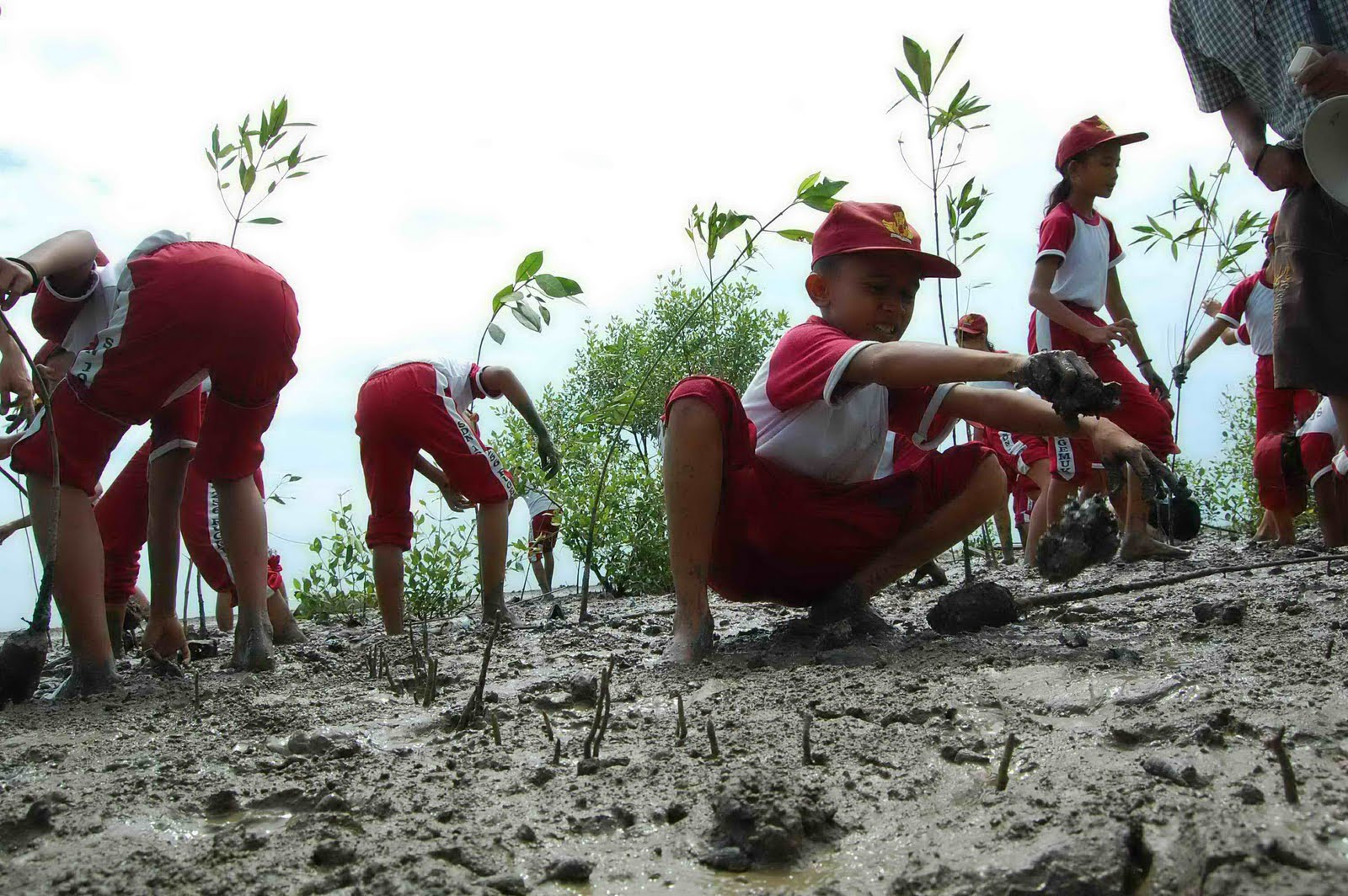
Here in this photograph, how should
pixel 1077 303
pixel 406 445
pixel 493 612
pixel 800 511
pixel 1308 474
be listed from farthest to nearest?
1. pixel 1308 474
2. pixel 1077 303
3. pixel 406 445
4. pixel 493 612
5. pixel 800 511

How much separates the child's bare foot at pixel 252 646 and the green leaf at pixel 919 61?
10.9 feet

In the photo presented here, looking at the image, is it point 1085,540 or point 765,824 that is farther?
point 1085,540

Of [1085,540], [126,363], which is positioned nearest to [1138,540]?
[1085,540]

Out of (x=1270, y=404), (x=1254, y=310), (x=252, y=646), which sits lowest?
(x=252, y=646)

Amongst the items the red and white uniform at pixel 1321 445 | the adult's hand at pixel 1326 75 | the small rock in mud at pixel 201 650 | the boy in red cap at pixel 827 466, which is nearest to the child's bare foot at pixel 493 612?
the small rock in mud at pixel 201 650

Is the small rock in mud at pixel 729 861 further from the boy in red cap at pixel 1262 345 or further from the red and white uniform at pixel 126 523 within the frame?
the boy in red cap at pixel 1262 345

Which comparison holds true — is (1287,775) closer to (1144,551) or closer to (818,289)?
(818,289)

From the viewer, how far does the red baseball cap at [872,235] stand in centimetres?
289

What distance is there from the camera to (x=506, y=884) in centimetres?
131

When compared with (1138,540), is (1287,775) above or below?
below

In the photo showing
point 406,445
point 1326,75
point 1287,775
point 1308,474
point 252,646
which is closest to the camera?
point 1287,775

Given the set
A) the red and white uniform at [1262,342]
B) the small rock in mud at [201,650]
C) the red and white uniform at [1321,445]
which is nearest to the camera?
the small rock in mud at [201,650]

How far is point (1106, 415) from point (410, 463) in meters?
2.98

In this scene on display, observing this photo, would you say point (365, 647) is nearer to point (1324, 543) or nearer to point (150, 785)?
point (150, 785)
